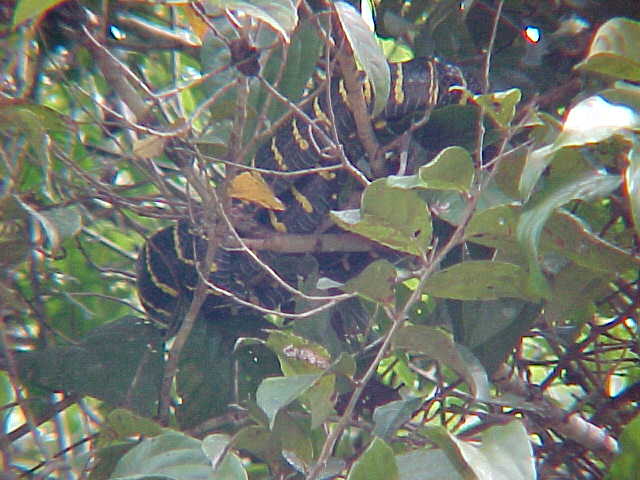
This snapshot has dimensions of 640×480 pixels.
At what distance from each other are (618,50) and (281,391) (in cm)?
49

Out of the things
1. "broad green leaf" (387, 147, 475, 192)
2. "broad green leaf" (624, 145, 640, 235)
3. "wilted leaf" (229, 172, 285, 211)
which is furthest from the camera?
"wilted leaf" (229, 172, 285, 211)

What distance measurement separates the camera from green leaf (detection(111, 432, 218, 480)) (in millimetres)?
798

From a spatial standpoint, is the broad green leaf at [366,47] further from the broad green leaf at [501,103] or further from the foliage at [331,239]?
the broad green leaf at [501,103]

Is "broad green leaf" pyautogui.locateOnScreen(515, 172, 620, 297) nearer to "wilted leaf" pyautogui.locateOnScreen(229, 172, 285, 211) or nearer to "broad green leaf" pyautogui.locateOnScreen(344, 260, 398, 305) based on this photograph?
"broad green leaf" pyautogui.locateOnScreen(344, 260, 398, 305)

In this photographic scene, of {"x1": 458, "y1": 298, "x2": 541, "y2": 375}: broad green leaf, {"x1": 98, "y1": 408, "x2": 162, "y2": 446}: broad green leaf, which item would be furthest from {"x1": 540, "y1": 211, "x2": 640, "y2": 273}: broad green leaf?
{"x1": 98, "y1": 408, "x2": 162, "y2": 446}: broad green leaf

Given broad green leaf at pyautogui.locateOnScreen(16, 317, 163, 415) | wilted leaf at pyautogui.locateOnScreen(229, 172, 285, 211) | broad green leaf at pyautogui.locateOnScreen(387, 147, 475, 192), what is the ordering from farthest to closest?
broad green leaf at pyautogui.locateOnScreen(16, 317, 163, 415) < wilted leaf at pyautogui.locateOnScreen(229, 172, 285, 211) < broad green leaf at pyautogui.locateOnScreen(387, 147, 475, 192)

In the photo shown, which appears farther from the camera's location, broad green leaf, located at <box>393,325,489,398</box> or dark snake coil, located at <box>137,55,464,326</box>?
dark snake coil, located at <box>137,55,464,326</box>

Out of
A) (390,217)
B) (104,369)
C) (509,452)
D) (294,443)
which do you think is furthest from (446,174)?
(104,369)

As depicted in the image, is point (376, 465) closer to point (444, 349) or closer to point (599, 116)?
point (444, 349)

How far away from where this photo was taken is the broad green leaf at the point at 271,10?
2.58ft

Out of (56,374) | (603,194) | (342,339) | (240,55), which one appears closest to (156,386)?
(56,374)

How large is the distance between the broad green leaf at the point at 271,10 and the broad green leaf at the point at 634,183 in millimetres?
358

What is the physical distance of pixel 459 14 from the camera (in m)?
1.20

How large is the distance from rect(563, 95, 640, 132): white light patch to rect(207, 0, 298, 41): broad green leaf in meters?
0.30
